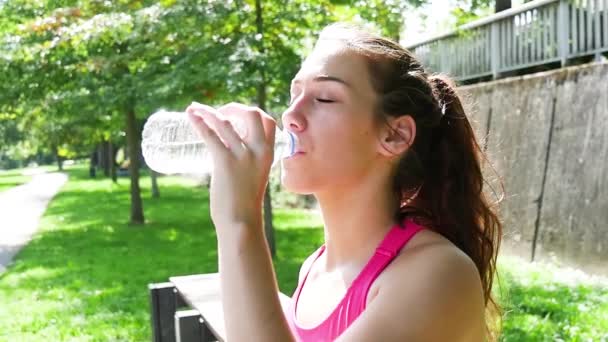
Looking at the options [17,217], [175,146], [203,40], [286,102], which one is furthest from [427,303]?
[17,217]

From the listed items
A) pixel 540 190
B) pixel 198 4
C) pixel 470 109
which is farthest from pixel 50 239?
pixel 470 109

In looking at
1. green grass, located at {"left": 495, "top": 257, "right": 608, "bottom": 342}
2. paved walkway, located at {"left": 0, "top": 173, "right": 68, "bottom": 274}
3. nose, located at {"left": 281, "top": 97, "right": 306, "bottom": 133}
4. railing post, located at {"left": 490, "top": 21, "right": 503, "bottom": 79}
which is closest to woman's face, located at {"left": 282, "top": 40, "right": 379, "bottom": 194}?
nose, located at {"left": 281, "top": 97, "right": 306, "bottom": 133}

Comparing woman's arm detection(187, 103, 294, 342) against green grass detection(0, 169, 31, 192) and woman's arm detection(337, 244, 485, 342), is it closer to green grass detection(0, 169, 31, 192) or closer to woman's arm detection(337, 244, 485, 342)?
woman's arm detection(337, 244, 485, 342)

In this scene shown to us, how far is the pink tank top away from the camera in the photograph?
4.19 feet

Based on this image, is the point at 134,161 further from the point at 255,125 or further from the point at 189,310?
the point at 255,125

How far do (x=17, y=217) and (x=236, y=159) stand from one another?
17.8 metres

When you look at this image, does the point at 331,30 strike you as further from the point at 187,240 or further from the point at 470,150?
the point at 187,240

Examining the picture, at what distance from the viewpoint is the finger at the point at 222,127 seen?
124 cm

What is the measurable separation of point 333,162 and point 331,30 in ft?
0.98

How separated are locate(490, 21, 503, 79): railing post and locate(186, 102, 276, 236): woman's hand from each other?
29.9 feet

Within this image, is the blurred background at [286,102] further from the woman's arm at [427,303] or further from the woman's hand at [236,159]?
the woman's hand at [236,159]

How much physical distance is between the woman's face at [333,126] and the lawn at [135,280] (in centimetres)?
119

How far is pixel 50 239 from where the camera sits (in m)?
12.9

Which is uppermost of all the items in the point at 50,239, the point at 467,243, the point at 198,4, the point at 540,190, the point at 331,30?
the point at 198,4
